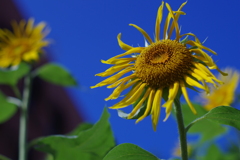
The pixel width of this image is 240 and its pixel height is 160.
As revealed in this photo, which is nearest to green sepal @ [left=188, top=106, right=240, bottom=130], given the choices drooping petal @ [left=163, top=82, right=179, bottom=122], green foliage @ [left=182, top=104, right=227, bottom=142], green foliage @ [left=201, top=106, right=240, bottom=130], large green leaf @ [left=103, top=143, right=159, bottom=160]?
green foliage @ [left=201, top=106, right=240, bottom=130]

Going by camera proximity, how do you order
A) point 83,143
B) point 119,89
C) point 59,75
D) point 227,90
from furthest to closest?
point 59,75, point 227,90, point 83,143, point 119,89

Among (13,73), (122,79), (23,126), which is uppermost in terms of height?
(13,73)

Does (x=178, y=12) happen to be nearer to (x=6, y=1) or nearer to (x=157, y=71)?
(x=157, y=71)

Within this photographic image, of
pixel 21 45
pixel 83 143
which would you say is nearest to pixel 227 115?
pixel 83 143

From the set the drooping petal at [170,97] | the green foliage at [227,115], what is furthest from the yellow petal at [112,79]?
the green foliage at [227,115]

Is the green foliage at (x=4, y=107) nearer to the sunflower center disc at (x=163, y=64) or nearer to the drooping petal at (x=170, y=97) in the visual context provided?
the sunflower center disc at (x=163, y=64)

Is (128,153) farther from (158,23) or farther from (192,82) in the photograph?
(158,23)

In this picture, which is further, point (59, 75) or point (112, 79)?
point (59, 75)
